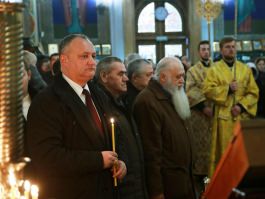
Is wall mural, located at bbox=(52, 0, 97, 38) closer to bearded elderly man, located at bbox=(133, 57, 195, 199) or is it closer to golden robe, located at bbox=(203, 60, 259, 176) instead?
golden robe, located at bbox=(203, 60, 259, 176)

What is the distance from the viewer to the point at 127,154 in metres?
2.98

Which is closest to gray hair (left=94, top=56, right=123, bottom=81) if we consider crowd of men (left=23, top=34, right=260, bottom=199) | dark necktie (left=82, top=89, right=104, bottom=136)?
crowd of men (left=23, top=34, right=260, bottom=199)

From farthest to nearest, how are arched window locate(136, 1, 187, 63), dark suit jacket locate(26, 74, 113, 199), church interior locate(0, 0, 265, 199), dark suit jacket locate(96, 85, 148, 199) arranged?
1. arched window locate(136, 1, 187, 63)
2. church interior locate(0, 0, 265, 199)
3. dark suit jacket locate(96, 85, 148, 199)
4. dark suit jacket locate(26, 74, 113, 199)

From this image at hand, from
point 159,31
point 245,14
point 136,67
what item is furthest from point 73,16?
point 136,67

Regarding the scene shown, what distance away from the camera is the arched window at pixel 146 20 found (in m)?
18.6

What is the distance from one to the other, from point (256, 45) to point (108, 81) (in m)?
13.4

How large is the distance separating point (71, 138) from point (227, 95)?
124 inches

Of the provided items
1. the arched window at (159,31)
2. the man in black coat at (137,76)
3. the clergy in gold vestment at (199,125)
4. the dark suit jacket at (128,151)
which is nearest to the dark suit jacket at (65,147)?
the dark suit jacket at (128,151)

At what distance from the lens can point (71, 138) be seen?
102 inches

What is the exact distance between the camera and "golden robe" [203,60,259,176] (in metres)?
5.37

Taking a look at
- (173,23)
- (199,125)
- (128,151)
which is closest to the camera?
(128,151)

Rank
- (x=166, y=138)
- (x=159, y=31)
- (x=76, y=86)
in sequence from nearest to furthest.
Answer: (x=76, y=86)
(x=166, y=138)
(x=159, y=31)

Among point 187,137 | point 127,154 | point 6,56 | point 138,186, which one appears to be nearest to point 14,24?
point 6,56

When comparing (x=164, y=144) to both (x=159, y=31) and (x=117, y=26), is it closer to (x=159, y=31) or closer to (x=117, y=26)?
(x=117, y=26)
